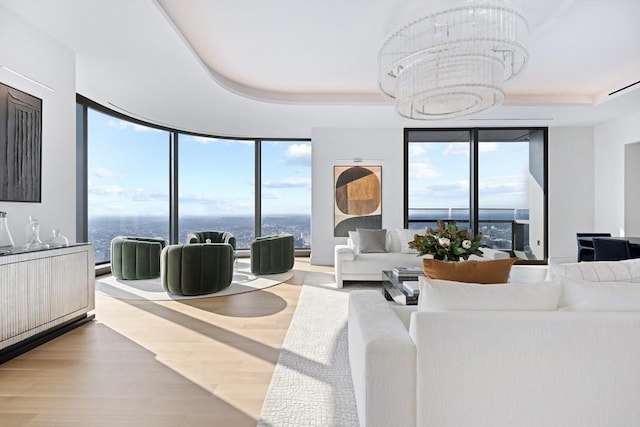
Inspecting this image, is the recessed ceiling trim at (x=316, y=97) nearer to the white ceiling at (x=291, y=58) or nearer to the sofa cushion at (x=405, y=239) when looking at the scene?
the white ceiling at (x=291, y=58)

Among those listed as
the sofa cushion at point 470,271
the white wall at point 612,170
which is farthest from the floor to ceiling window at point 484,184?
the sofa cushion at point 470,271

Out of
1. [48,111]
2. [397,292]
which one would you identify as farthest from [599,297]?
[48,111]

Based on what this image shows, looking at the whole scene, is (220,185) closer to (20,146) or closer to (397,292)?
(20,146)

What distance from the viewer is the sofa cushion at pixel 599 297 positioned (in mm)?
1653

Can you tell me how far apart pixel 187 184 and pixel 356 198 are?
12.5 ft

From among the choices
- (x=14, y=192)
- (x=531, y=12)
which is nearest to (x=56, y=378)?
(x=14, y=192)

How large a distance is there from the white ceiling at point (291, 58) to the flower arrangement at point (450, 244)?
218 centimetres

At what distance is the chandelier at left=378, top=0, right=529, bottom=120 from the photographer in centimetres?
297

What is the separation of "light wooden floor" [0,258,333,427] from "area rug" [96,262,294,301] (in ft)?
2.03

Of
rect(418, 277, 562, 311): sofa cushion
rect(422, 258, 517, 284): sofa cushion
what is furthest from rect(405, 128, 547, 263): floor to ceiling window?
rect(418, 277, 562, 311): sofa cushion

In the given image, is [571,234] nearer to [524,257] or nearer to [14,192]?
[524,257]

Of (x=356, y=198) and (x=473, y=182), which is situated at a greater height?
(x=473, y=182)

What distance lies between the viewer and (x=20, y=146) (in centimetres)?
337

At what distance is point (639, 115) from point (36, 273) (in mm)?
8648
